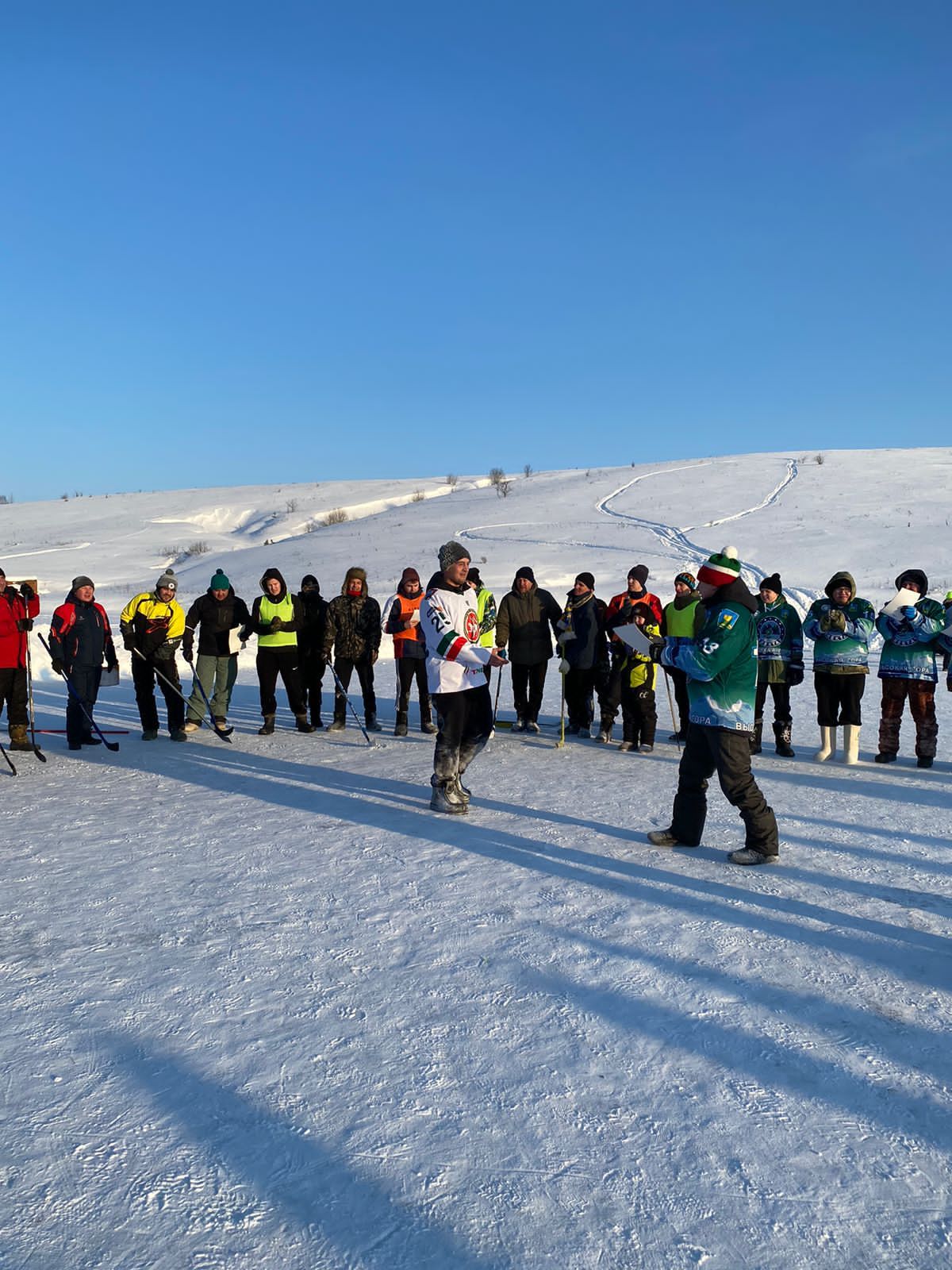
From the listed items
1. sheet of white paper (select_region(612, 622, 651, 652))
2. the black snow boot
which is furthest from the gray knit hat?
the black snow boot

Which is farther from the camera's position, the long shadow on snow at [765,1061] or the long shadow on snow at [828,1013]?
the long shadow on snow at [828,1013]

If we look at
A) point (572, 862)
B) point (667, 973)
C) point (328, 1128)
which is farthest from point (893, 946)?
point (328, 1128)

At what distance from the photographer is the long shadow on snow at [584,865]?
456 cm

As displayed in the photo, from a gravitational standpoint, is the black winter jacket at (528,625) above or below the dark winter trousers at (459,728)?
above

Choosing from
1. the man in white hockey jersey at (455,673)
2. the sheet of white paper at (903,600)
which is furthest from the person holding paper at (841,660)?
the man in white hockey jersey at (455,673)

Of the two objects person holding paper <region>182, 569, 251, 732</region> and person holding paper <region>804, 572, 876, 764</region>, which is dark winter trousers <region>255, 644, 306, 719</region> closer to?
person holding paper <region>182, 569, 251, 732</region>

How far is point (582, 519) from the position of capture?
36500mm

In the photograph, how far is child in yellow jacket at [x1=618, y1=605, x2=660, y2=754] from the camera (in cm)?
929

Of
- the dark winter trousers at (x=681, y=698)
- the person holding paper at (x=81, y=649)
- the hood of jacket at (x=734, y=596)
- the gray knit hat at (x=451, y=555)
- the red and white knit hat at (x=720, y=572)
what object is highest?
the gray knit hat at (x=451, y=555)

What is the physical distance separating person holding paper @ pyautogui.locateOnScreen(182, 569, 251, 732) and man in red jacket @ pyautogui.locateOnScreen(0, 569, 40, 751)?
1.66 meters

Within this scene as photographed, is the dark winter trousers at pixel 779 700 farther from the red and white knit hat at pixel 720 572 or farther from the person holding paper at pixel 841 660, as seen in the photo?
the red and white knit hat at pixel 720 572

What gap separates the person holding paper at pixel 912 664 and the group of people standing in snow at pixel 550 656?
0.02 metres

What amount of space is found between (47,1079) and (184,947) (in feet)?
→ 3.79

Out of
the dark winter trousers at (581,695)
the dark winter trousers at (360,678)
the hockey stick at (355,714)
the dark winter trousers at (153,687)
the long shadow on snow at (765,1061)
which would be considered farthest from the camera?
the dark winter trousers at (360,678)
